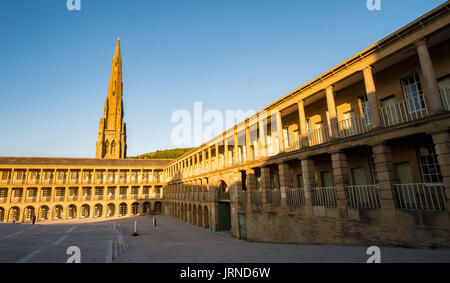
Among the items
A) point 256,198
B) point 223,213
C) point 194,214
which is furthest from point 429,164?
point 194,214

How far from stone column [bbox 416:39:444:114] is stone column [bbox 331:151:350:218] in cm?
378

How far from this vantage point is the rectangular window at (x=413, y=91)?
10.2m

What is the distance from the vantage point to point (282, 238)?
13688 mm

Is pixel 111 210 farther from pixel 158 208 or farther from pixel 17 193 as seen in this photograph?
pixel 17 193

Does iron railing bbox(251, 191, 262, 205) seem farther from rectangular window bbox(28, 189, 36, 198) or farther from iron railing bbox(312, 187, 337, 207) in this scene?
rectangular window bbox(28, 189, 36, 198)

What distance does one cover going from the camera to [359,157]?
12.5m

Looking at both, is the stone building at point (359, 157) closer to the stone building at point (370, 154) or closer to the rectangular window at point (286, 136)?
the stone building at point (370, 154)

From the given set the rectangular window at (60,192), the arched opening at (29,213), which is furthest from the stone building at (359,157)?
the arched opening at (29,213)

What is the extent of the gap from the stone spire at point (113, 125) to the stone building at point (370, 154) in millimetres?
68074

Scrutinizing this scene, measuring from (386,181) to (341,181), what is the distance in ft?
6.25

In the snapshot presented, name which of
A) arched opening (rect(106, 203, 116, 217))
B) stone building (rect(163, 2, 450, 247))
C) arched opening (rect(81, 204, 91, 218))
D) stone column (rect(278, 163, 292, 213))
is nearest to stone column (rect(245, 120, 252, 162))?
stone building (rect(163, 2, 450, 247))
